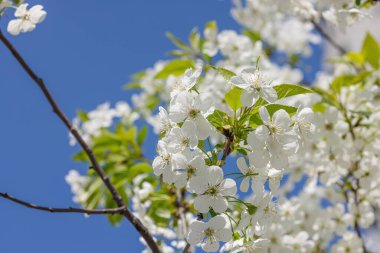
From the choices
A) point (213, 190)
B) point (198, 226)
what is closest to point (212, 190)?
point (213, 190)

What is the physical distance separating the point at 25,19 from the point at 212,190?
809mm

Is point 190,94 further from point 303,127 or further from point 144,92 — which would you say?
point 144,92

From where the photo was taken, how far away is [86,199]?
2801 millimetres

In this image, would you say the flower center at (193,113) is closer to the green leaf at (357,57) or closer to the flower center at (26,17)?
the flower center at (26,17)

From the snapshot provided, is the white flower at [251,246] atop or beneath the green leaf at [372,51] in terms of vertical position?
beneath

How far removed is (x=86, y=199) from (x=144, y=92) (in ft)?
4.15

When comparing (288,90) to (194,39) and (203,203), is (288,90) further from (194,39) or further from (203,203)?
(194,39)

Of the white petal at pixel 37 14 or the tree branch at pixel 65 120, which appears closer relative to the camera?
the tree branch at pixel 65 120

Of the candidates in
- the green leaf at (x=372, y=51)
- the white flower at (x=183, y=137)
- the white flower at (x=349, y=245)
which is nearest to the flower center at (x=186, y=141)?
the white flower at (x=183, y=137)

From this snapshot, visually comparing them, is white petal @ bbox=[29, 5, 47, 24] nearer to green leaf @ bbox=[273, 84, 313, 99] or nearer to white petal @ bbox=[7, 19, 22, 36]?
white petal @ bbox=[7, 19, 22, 36]

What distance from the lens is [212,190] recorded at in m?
1.27

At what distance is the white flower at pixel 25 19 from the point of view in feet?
5.20

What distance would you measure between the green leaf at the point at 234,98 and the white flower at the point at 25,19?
0.66 m

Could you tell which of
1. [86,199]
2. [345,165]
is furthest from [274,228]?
[86,199]
